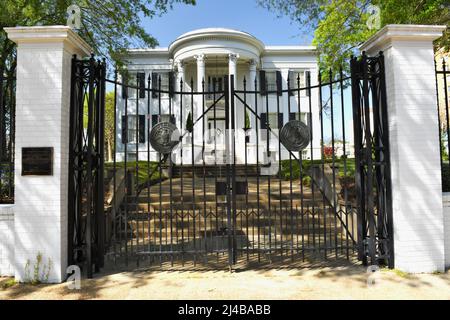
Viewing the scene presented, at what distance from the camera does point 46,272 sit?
4.59 metres

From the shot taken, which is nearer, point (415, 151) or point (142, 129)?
point (415, 151)

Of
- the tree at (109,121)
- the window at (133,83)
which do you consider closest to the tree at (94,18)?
the window at (133,83)

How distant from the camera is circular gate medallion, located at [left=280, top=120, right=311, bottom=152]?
553 centimetres

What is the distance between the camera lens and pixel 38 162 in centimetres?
462

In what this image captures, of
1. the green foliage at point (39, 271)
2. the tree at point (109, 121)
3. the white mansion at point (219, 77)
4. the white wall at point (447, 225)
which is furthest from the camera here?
the tree at point (109, 121)

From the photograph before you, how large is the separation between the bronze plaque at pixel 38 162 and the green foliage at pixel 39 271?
1.17 metres

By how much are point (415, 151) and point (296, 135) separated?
1822 millimetres

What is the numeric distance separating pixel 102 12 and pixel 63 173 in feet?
28.3

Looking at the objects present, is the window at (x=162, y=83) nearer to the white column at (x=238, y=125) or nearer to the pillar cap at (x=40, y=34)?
the pillar cap at (x=40, y=34)

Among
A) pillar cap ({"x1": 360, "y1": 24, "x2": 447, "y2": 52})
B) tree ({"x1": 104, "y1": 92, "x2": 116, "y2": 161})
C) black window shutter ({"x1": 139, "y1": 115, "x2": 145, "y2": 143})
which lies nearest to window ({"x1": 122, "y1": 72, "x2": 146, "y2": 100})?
black window shutter ({"x1": 139, "y1": 115, "x2": 145, "y2": 143})

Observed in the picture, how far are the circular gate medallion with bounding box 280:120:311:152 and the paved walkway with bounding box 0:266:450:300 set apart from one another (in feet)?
6.74

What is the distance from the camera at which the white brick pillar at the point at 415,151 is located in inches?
190

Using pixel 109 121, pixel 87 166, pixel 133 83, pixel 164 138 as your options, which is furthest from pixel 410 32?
pixel 109 121

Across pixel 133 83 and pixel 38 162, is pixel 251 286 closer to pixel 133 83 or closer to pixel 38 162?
pixel 38 162
